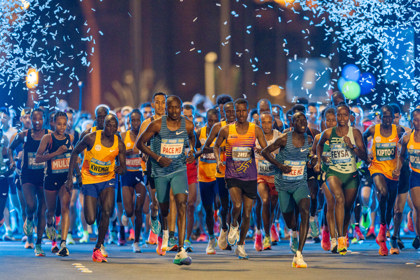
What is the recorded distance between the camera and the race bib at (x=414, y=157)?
13.3 metres

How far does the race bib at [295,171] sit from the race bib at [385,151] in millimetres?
2465

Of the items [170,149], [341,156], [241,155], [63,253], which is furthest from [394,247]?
[63,253]

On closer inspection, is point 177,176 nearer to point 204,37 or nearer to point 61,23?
point 61,23

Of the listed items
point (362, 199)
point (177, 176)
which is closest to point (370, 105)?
point (362, 199)

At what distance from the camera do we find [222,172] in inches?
535

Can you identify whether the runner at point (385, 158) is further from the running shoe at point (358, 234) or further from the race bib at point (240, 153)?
the race bib at point (240, 153)

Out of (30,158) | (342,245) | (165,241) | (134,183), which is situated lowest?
(342,245)

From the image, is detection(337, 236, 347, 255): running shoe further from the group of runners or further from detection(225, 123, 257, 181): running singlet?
detection(225, 123, 257, 181): running singlet

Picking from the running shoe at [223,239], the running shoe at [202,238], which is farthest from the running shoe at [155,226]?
the running shoe at [202,238]

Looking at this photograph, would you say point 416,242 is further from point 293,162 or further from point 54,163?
point 54,163

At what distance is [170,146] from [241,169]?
1.19m

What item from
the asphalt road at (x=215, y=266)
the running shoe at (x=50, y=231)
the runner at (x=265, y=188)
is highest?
the runner at (x=265, y=188)

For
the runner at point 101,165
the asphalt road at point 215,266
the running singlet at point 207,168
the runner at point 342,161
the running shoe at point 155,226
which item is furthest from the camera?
the running singlet at point 207,168

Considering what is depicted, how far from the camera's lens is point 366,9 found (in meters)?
21.6
